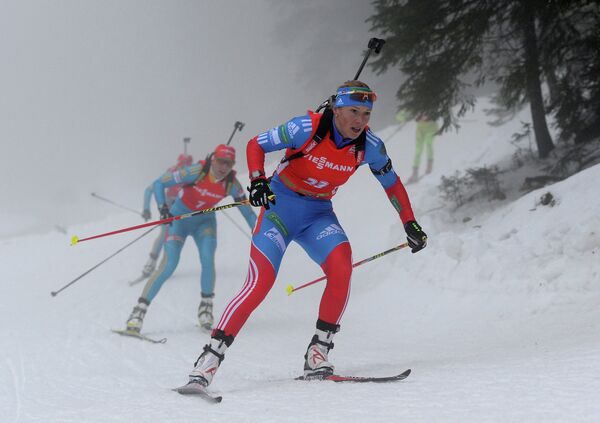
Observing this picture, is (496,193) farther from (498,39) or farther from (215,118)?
(215,118)

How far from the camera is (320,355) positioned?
3898 mm

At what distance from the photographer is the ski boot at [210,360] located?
136 inches

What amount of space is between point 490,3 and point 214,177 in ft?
17.8

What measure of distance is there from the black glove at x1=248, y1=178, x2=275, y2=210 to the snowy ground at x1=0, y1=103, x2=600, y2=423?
122cm

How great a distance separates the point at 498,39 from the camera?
34.3 ft

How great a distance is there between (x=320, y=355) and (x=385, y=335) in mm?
2679

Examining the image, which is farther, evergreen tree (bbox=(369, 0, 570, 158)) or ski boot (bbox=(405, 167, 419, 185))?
ski boot (bbox=(405, 167, 419, 185))

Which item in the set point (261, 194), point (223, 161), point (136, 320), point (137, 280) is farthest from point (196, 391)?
point (137, 280)

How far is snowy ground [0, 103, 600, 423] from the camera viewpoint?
112 inches

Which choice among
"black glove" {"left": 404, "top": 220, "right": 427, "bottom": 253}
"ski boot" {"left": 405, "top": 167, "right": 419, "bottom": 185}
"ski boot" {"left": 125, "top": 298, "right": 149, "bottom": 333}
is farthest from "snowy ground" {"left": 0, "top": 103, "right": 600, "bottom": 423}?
"ski boot" {"left": 405, "top": 167, "right": 419, "bottom": 185}

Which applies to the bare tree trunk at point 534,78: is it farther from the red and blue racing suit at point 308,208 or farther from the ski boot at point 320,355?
the ski boot at point 320,355

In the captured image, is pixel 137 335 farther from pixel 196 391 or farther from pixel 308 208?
pixel 196 391

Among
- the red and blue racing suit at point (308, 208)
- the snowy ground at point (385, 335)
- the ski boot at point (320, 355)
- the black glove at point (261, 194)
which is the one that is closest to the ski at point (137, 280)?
the snowy ground at point (385, 335)

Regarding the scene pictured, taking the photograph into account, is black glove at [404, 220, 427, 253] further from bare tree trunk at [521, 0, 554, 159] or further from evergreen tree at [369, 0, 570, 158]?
bare tree trunk at [521, 0, 554, 159]
